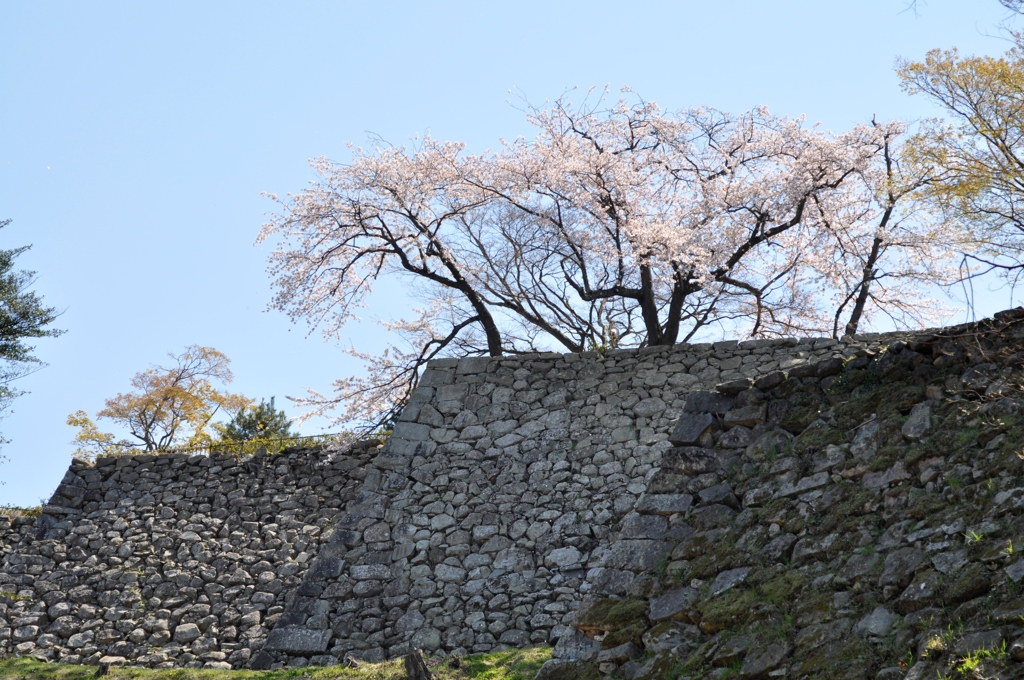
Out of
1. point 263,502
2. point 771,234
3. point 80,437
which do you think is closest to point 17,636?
point 263,502

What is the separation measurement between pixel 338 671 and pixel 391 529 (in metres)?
2.00

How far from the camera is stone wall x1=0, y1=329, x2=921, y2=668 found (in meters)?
10.0

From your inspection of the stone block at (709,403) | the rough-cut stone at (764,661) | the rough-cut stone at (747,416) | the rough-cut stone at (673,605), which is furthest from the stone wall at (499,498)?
the rough-cut stone at (764,661)

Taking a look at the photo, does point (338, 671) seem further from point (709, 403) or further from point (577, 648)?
point (709, 403)

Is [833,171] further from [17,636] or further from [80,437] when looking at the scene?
[80,437]

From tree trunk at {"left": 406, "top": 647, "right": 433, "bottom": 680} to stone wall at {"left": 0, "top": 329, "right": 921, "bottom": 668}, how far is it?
154 centimetres

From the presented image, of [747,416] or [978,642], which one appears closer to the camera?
[978,642]

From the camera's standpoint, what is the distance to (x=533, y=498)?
10727mm

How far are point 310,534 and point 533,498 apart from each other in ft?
10.1

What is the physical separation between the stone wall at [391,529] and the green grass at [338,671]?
0.34 m

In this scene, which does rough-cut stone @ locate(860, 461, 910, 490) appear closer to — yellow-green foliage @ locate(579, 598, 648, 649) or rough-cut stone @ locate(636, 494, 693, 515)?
rough-cut stone @ locate(636, 494, 693, 515)

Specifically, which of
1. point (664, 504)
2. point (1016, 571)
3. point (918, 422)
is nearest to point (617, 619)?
point (664, 504)

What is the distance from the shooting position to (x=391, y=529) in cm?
1085

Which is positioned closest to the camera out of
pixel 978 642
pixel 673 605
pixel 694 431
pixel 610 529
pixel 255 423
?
pixel 978 642
